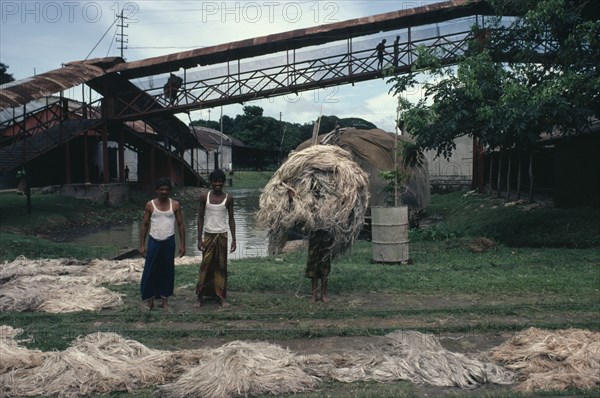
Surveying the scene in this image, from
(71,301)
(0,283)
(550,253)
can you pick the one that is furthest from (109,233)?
(550,253)

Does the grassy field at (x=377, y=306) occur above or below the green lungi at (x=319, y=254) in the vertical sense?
below

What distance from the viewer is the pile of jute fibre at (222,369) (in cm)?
402

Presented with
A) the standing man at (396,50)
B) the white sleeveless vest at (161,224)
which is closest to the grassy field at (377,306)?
the white sleeveless vest at (161,224)

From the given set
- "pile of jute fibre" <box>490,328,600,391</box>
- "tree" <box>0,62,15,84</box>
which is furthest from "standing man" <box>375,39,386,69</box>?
"tree" <box>0,62,15,84</box>

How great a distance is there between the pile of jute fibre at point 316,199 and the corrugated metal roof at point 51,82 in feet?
42.1

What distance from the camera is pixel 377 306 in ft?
22.2

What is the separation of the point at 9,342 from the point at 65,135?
2010cm

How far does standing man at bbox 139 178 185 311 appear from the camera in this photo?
6.71 metres

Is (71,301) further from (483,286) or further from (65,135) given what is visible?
(65,135)

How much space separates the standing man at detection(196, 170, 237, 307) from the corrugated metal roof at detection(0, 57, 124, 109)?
12.3 metres

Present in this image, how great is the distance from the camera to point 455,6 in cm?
1925

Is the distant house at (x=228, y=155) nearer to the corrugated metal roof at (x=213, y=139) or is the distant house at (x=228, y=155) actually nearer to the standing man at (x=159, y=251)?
the corrugated metal roof at (x=213, y=139)

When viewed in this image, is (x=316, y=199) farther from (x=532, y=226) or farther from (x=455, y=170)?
(x=455, y=170)

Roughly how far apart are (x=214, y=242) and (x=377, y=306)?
2.16 metres
